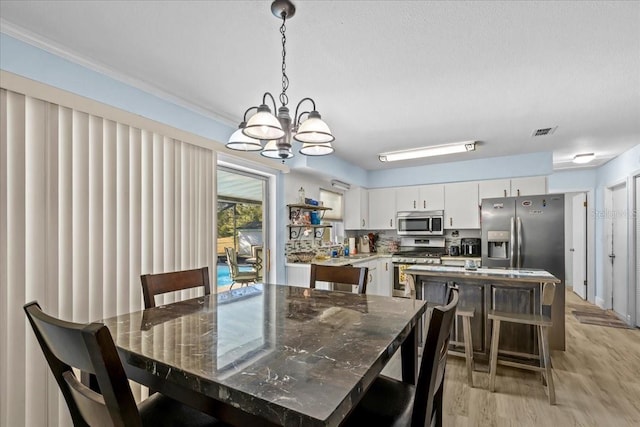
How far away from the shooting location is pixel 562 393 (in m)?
2.40

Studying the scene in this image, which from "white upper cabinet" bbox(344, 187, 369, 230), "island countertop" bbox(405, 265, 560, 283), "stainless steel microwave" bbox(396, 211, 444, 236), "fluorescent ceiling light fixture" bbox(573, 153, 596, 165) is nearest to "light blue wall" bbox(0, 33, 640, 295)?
"white upper cabinet" bbox(344, 187, 369, 230)

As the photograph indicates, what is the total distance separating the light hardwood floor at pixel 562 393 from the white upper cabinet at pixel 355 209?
2785mm

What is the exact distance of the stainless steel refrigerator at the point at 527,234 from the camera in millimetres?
3457

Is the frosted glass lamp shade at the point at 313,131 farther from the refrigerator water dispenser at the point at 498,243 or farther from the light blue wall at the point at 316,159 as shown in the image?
the refrigerator water dispenser at the point at 498,243

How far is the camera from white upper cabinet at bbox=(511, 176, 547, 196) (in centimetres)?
436

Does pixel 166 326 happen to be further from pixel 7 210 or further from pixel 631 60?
pixel 631 60

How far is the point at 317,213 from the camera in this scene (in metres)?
4.38

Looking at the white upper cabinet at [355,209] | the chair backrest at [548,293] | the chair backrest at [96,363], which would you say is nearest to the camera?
the chair backrest at [96,363]

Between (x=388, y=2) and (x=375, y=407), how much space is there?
1.74 metres

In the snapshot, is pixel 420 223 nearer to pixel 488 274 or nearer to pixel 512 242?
pixel 512 242

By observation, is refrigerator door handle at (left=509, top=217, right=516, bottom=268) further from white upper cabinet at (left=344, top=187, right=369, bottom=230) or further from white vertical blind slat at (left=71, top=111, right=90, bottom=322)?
white vertical blind slat at (left=71, top=111, right=90, bottom=322)

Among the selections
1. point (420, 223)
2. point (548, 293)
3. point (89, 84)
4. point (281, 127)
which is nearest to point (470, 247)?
point (420, 223)

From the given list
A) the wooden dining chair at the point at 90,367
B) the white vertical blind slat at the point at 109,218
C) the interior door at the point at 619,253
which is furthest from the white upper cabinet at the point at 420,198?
the wooden dining chair at the point at 90,367

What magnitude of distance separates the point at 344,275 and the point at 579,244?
594 cm
